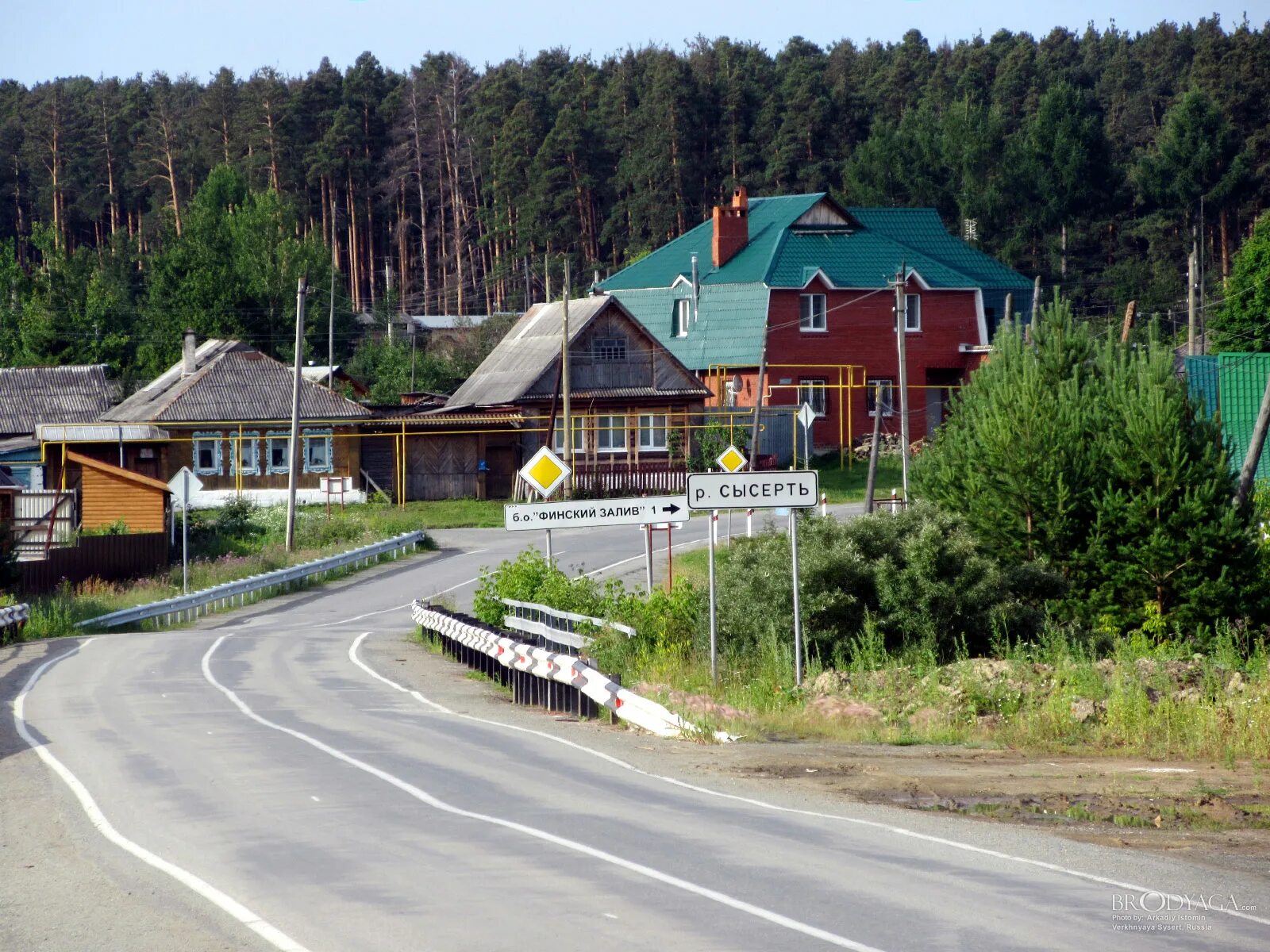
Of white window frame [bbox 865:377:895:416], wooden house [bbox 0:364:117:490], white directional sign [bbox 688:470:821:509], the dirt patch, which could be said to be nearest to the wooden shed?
wooden house [bbox 0:364:117:490]

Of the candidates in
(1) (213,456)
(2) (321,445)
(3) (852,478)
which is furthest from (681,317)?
(1) (213,456)

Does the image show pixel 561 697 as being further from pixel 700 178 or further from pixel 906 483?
pixel 700 178

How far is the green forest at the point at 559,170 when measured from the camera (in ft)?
272

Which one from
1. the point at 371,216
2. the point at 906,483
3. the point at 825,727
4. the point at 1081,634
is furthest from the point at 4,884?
the point at 371,216

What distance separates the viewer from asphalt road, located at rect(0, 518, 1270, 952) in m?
7.57

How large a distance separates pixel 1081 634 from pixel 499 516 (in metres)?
30.0

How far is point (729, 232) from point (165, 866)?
55.8 m

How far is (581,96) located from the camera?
10281cm

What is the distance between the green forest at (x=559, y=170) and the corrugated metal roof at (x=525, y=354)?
Result: 80.2 feet

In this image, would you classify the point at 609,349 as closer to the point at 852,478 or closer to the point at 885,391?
the point at 852,478

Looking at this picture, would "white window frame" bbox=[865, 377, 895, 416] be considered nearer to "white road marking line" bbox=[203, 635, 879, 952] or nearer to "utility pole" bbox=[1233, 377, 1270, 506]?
"utility pole" bbox=[1233, 377, 1270, 506]

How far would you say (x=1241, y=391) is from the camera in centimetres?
4312

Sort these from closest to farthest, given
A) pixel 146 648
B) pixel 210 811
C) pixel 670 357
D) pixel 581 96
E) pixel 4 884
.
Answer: pixel 4 884, pixel 210 811, pixel 146 648, pixel 670 357, pixel 581 96

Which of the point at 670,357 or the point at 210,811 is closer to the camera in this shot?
the point at 210,811
